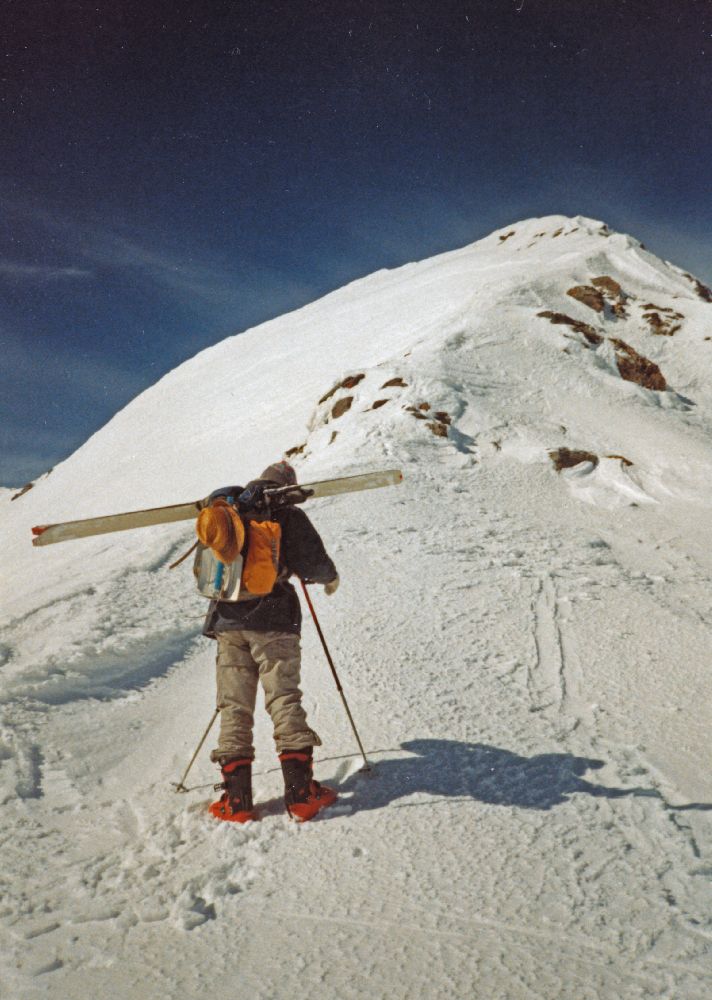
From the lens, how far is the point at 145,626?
6816 millimetres

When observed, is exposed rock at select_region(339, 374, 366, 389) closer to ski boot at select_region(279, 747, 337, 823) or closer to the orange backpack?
the orange backpack

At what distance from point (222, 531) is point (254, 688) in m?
1.04

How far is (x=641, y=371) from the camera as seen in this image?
17484mm

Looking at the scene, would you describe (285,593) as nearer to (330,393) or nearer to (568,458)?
(568,458)

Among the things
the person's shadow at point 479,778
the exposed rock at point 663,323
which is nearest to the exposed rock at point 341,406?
the exposed rock at point 663,323

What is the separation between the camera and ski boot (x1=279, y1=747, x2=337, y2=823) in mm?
3838

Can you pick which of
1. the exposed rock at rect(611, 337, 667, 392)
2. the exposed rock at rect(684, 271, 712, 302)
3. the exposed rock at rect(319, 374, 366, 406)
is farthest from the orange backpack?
the exposed rock at rect(684, 271, 712, 302)

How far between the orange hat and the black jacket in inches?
14.3

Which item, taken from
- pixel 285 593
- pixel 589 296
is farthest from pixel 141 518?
pixel 589 296

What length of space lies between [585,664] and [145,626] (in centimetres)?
430

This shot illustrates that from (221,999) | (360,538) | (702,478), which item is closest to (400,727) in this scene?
(221,999)

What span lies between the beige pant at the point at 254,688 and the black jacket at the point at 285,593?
6cm

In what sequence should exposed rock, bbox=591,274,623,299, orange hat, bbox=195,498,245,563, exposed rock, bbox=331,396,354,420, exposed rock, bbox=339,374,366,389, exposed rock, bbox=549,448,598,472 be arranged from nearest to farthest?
orange hat, bbox=195,498,245,563, exposed rock, bbox=549,448,598,472, exposed rock, bbox=331,396,354,420, exposed rock, bbox=339,374,366,389, exposed rock, bbox=591,274,623,299

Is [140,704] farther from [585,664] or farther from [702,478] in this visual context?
[702,478]
